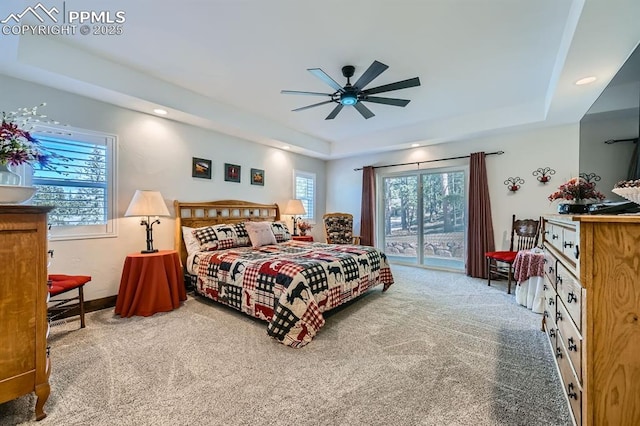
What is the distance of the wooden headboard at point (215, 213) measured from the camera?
12.7ft

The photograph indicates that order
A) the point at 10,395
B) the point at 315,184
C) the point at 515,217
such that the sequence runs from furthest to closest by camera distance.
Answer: the point at 315,184
the point at 515,217
the point at 10,395

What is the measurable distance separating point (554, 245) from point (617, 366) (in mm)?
957

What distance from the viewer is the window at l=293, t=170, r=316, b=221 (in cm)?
598

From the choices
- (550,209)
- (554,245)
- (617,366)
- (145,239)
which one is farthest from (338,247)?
(550,209)

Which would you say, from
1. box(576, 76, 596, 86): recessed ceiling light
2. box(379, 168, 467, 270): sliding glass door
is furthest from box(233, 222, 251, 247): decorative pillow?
box(576, 76, 596, 86): recessed ceiling light

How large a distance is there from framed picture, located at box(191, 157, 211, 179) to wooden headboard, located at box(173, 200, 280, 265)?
44 cm

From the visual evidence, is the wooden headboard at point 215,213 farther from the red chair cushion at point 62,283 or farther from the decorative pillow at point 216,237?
the red chair cushion at point 62,283

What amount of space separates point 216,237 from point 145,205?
942 mm

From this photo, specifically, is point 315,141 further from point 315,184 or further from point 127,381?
point 127,381

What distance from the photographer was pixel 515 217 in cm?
445

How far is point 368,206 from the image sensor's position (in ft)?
19.6

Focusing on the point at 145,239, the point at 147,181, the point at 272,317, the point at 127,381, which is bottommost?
the point at 127,381

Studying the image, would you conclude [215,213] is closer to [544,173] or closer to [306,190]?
[306,190]

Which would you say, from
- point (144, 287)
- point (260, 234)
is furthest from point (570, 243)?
point (144, 287)
